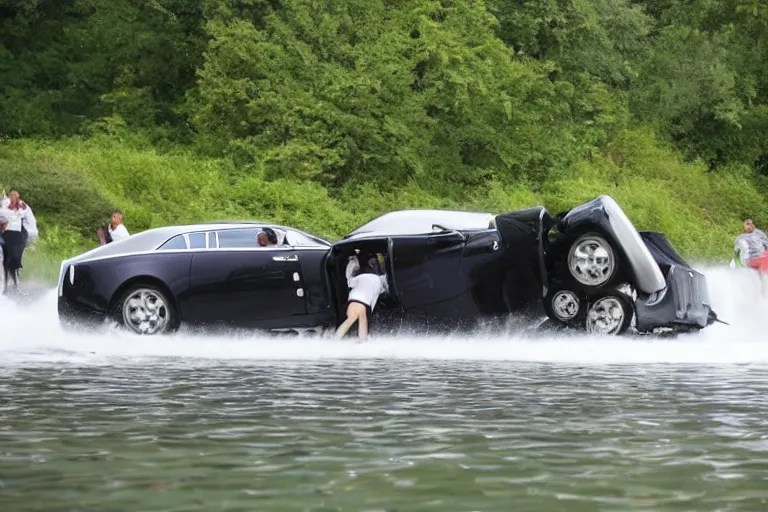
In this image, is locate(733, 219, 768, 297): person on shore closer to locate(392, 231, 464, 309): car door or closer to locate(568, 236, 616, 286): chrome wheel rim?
locate(568, 236, 616, 286): chrome wheel rim

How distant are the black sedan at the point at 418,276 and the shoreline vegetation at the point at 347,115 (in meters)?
12.7

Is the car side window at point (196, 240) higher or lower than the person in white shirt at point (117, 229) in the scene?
lower

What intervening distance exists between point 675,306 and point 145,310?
520 cm

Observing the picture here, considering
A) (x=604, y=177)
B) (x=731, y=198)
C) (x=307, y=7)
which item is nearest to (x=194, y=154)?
(x=307, y=7)

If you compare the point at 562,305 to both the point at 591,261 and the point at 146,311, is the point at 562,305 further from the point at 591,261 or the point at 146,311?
the point at 146,311

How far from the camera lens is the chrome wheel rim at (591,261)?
1524 cm

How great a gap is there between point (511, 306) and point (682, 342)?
6.02 feet

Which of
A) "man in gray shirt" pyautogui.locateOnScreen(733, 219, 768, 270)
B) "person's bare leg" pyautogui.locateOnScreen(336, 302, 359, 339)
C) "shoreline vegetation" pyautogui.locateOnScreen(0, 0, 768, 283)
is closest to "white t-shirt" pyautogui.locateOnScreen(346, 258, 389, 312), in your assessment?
"person's bare leg" pyautogui.locateOnScreen(336, 302, 359, 339)

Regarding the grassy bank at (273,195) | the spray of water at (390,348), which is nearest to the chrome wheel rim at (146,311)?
the spray of water at (390,348)

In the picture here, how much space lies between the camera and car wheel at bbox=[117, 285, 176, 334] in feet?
53.3

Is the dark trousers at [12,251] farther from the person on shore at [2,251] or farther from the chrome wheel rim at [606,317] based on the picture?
the chrome wheel rim at [606,317]

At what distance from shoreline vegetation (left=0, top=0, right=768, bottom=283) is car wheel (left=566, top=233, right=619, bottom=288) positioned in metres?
15.1

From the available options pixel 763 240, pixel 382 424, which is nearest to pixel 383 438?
pixel 382 424

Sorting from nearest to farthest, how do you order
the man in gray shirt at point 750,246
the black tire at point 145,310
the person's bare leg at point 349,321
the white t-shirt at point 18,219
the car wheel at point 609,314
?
the car wheel at point 609,314 < the person's bare leg at point 349,321 < the black tire at point 145,310 < the man in gray shirt at point 750,246 < the white t-shirt at point 18,219
